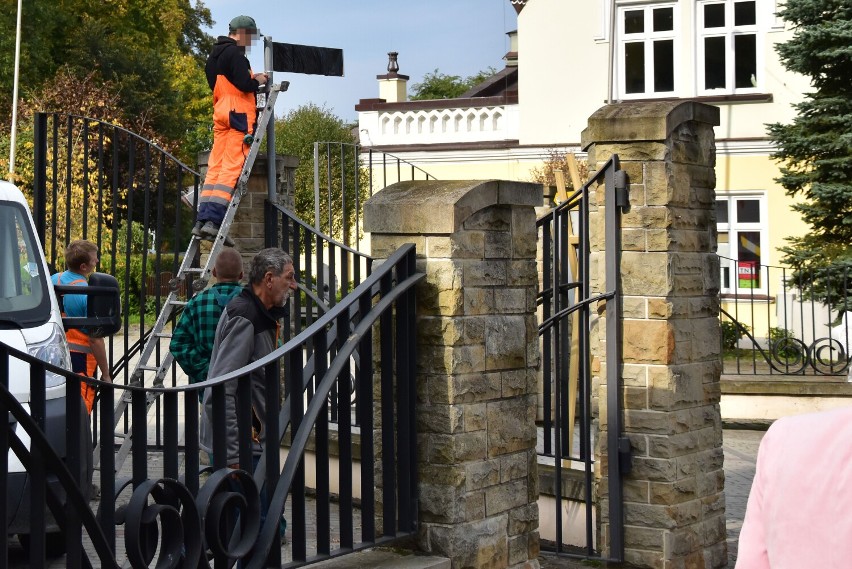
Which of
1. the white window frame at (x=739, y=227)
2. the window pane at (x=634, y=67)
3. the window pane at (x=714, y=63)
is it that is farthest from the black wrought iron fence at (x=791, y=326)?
the window pane at (x=634, y=67)

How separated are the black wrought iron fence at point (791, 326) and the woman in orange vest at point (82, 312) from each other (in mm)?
6124

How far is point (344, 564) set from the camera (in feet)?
16.2

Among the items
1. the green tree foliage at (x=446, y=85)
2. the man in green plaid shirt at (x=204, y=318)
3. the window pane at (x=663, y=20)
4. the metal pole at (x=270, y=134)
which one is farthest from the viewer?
the green tree foliage at (x=446, y=85)

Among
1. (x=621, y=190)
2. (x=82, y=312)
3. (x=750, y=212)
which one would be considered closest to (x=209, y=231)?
(x=82, y=312)

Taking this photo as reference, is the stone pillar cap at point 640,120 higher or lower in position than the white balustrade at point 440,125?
lower

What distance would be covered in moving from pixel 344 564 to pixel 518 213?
1699 mm

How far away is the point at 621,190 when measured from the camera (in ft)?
22.0

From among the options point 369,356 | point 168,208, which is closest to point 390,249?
point 369,356

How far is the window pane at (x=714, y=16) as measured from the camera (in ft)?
83.6

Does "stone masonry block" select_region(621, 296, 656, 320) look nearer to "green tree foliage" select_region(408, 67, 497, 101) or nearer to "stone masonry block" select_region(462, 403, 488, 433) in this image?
"stone masonry block" select_region(462, 403, 488, 433)

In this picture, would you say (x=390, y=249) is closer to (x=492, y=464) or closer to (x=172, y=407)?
(x=492, y=464)

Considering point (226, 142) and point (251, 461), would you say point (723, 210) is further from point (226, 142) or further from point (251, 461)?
point (251, 461)

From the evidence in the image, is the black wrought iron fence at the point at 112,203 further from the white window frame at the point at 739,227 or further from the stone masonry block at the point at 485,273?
the white window frame at the point at 739,227

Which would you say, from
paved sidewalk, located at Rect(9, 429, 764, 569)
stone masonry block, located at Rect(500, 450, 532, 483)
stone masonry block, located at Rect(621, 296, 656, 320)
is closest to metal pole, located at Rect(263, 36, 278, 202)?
paved sidewalk, located at Rect(9, 429, 764, 569)
